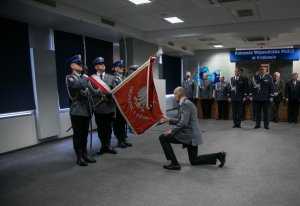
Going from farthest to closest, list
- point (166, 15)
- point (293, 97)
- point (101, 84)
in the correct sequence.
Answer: point (293, 97), point (166, 15), point (101, 84)

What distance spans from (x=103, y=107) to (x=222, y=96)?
4.60 m

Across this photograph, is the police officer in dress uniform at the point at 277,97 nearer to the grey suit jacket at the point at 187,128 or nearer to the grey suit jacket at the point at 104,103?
the grey suit jacket at the point at 187,128

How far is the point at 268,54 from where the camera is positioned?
1027cm

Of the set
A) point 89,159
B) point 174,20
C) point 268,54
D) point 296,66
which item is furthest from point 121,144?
point 296,66

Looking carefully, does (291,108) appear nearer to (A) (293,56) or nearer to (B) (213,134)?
(B) (213,134)

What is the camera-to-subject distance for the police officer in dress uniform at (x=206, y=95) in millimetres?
8062

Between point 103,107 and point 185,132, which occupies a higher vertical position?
point 103,107

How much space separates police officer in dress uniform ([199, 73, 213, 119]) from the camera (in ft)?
26.5

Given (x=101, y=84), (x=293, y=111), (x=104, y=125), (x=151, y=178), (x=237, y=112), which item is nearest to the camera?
(x=151, y=178)

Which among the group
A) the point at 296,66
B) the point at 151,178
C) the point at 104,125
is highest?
the point at 296,66

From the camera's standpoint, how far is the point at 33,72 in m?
5.11

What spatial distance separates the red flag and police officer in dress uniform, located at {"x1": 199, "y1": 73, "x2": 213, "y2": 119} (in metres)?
4.50

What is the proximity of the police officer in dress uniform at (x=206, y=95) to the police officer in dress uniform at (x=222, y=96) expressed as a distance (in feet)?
0.92

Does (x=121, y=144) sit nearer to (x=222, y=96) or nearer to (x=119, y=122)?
(x=119, y=122)
